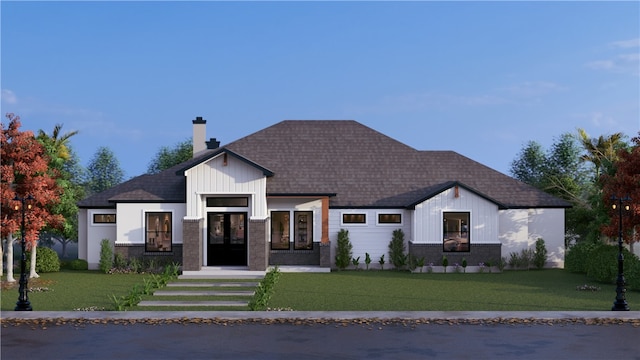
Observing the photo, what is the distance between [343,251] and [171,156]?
3376cm

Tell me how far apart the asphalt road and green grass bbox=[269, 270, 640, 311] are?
9.31 feet

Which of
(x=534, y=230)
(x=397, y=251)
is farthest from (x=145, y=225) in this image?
(x=534, y=230)

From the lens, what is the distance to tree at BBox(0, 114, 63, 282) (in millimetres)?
26953

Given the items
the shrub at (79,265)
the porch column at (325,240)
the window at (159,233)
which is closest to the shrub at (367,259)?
the porch column at (325,240)

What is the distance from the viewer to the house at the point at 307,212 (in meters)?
30.6

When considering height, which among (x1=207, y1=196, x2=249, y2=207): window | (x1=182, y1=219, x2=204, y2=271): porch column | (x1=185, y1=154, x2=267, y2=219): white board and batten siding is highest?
(x1=185, y1=154, x2=267, y2=219): white board and batten siding

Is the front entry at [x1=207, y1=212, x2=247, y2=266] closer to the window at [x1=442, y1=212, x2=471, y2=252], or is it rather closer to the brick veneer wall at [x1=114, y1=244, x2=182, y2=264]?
the brick veneer wall at [x1=114, y1=244, x2=182, y2=264]

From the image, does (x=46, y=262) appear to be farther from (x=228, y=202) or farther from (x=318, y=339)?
(x=318, y=339)

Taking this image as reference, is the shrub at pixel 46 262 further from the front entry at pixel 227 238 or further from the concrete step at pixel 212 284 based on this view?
the concrete step at pixel 212 284

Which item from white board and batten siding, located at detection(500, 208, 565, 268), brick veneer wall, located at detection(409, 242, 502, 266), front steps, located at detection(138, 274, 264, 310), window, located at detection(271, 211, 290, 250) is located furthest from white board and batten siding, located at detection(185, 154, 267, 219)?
white board and batten siding, located at detection(500, 208, 565, 268)

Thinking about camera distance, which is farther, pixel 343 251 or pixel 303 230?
pixel 303 230

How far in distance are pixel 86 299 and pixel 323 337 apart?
1033cm

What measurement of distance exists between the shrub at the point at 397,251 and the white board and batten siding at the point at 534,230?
5.05 meters

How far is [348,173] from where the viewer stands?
34.3m
